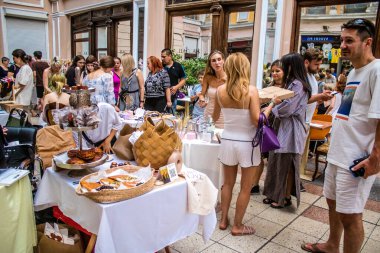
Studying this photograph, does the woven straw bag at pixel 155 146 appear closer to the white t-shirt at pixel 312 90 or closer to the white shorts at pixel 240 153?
the white shorts at pixel 240 153

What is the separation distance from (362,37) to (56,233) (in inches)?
91.1

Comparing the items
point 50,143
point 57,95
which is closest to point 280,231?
point 50,143

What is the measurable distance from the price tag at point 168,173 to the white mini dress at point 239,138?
783 millimetres

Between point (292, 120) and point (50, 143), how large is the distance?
221 centimetres

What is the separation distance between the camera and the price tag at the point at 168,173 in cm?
192

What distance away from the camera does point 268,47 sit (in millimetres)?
6105

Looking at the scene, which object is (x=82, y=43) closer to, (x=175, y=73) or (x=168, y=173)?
(x=175, y=73)

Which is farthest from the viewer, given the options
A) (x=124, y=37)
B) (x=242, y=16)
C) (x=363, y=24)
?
(x=124, y=37)

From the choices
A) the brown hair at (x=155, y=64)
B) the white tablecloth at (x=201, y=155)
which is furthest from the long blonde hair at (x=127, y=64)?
the white tablecloth at (x=201, y=155)

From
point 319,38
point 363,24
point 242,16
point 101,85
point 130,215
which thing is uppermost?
point 242,16

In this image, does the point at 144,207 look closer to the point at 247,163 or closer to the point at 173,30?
the point at 247,163

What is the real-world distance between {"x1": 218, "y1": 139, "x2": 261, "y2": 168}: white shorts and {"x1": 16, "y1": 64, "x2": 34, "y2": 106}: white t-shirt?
608cm

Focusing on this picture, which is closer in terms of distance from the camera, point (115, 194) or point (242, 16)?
point (115, 194)

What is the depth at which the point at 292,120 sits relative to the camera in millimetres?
3113
